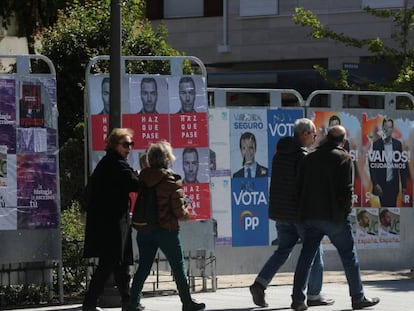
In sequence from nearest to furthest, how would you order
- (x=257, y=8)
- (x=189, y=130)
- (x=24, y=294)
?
(x=24, y=294)
(x=189, y=130)
(x=257, y=8)

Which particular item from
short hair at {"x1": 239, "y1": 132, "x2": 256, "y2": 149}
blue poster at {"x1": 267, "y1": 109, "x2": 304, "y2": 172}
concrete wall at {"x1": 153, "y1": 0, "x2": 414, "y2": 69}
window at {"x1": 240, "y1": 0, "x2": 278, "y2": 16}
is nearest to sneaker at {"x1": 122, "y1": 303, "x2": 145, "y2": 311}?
short hair at {"x1": 239, "y1": 132, "x2": 256, "y2": 149}

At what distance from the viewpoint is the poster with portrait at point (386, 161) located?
1339 centimetres

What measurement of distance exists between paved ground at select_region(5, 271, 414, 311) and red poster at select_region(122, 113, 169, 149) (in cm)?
174

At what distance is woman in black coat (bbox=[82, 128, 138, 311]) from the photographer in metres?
9.77

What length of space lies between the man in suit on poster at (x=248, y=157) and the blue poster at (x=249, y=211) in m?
0.06

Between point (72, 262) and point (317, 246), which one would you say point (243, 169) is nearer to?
point (72, 262)

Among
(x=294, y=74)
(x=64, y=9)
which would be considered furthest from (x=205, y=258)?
(x=294, y=74)

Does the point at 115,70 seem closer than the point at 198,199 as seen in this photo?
Yes

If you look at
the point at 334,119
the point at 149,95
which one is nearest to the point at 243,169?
the point at 334,119

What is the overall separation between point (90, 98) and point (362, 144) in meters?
3.81

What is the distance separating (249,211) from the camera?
1255 centimetres

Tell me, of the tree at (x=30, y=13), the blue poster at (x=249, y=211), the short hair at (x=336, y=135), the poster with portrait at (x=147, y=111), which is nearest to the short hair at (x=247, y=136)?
the blue poster at (x=249, y=211)

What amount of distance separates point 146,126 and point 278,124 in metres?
1.87

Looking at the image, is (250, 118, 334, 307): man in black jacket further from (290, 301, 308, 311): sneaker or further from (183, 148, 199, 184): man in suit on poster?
(183, 148, 199, 184): man in suit on poster
